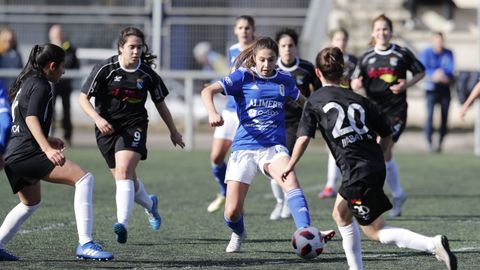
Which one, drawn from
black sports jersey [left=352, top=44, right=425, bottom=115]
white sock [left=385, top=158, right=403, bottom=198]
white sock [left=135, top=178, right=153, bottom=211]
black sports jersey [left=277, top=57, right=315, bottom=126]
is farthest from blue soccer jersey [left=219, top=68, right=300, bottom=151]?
black sports jersey [left=352, top=44, right=425, bottom=115]

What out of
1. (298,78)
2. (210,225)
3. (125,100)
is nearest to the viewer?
(125,100)

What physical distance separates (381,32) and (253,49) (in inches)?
129

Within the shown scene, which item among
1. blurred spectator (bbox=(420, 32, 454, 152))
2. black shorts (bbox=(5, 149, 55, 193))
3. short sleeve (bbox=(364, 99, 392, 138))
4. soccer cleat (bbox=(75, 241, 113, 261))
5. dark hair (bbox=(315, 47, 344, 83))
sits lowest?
blurred spectator (bbox=(420, 32, 454, 152))

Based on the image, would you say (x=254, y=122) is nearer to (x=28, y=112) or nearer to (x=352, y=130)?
(x=352, y=130)

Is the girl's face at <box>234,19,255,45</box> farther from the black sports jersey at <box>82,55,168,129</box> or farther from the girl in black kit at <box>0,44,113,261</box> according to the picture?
the girl in black kit at <box>0,44,113,261</box>

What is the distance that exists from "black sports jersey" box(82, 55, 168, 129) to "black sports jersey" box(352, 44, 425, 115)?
3395mm

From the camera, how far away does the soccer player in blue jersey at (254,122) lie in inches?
309

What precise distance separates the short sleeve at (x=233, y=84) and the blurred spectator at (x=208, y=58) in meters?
16.2

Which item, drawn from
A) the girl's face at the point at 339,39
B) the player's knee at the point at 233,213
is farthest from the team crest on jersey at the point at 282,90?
the girl's face at the point at 339,39

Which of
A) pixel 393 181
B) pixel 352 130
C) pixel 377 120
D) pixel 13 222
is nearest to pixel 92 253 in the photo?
pixel 13 222

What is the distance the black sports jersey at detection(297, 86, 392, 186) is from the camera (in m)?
6.63

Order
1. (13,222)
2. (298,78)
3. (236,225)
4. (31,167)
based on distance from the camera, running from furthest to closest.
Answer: (298,78), (236,225), (13,222), (31,167)

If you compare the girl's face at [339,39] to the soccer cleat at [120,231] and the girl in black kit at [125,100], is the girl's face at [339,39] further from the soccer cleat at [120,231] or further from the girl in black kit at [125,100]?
the soccer cleat at [120,231]

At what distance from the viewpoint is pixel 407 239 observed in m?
6.55
